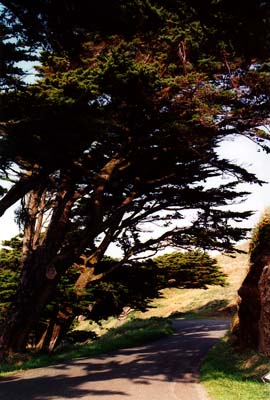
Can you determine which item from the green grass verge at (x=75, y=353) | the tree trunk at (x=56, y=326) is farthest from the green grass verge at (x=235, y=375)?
the tree trunk at (x=56, y=326)

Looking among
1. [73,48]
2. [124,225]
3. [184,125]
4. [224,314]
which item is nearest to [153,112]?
[184,125]

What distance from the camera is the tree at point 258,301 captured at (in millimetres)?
11312

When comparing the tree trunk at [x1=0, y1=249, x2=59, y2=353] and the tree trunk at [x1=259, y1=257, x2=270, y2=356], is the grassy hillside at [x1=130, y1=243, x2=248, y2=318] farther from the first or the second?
the tree trunk at [x1=259, y1=257, x2=270, y2=356]

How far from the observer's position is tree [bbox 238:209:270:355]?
11.3 metres

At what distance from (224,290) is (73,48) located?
4054cm

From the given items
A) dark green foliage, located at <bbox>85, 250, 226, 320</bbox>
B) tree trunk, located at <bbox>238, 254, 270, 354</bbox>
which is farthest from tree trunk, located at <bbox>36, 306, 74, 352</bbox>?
tree trunk, located at <bbox>238, 254, 270, 354</bbox>

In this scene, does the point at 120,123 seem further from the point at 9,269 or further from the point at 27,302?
the point at 9,269

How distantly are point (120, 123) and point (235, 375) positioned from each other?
7278 mm

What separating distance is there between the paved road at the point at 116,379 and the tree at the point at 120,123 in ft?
10.2

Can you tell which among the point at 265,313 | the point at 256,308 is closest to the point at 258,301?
the point at 256,308

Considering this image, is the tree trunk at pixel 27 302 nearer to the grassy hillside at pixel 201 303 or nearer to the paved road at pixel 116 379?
the paved road at pixel 116 379

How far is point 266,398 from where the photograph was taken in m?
7.44

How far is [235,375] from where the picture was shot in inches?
389

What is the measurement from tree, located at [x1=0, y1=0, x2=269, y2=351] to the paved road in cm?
310
